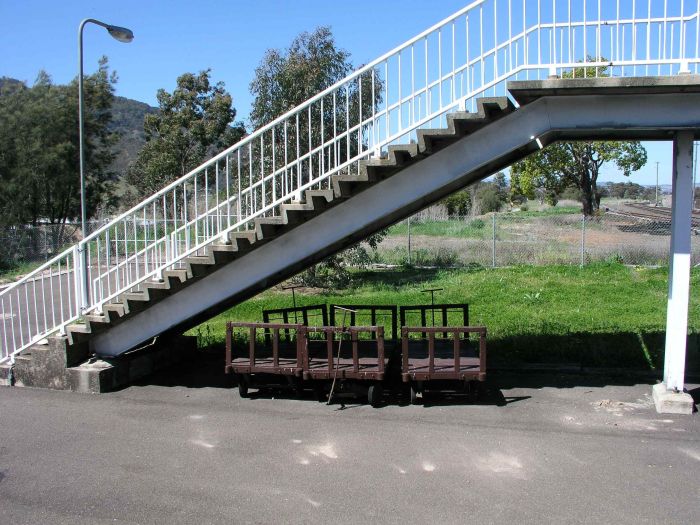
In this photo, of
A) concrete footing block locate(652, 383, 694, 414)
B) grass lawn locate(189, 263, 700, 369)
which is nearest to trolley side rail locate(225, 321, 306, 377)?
grass lawn locate(189, 263, 700, 369)

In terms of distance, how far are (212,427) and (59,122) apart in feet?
97.1

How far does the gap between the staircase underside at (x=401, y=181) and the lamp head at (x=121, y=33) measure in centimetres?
568

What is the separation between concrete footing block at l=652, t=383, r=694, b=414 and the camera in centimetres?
757

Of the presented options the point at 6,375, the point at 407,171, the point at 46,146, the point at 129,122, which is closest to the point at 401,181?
the point at 407,171

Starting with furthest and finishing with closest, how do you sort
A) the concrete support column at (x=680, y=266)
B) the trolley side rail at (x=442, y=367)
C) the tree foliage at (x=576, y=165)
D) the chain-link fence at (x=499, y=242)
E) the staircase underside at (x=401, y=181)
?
the tree foliage at (x=576, y=165) < the chain-link fence at (x=499, y=242) < the trolley side rail at (x=442, y=367) < the concrete support column at (x=680, y=266) < the staircase underside at (x=401, y=181)

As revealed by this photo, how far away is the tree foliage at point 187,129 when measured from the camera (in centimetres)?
2625

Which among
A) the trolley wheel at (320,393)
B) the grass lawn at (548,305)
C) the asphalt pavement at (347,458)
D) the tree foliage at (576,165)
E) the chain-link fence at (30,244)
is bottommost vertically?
the asphalt pavement at (347,458)

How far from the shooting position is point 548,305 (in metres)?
14.7

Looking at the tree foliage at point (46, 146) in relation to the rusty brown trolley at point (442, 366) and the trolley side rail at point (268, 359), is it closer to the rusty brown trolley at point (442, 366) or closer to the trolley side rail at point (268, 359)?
the trolley side rail at point (268, 359)

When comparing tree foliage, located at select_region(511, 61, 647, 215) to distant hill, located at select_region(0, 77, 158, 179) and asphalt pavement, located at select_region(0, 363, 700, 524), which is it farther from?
distant hill, located at select_region(0, 77, 158, 179)

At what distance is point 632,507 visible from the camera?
207 inches

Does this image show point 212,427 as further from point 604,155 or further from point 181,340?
point 604,155

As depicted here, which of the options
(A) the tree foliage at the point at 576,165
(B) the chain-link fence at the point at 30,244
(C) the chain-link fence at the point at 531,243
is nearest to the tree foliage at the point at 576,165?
(A) the tree foliage at the point at 576,165

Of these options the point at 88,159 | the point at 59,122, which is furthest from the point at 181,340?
the point at 88,159
